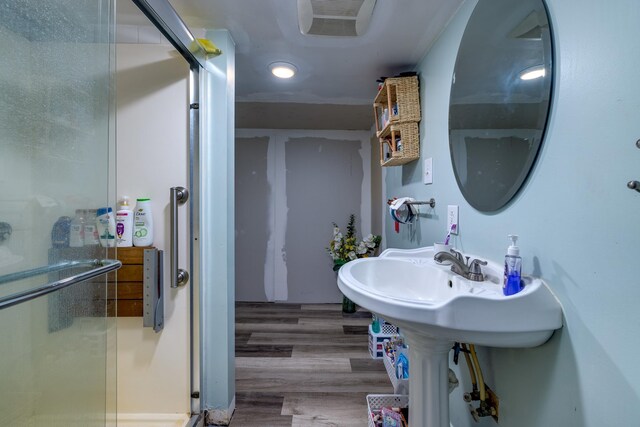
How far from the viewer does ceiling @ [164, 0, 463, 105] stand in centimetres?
118

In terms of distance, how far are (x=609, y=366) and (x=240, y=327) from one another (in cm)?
243

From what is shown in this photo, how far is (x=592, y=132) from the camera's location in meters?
0.60

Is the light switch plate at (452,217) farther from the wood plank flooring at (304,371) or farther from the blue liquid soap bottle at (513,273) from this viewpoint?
the wood plank flooring at (304,371)

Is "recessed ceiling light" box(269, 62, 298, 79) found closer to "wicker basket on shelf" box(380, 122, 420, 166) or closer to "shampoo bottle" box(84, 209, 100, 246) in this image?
"wicker basket on shelf" box(380, 122, 420, 166)

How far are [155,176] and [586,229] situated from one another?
1.63m

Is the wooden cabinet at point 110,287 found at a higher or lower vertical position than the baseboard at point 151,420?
higher

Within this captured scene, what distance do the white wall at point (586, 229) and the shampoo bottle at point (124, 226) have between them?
1.60 metres


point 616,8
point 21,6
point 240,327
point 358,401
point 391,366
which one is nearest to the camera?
point 616,8

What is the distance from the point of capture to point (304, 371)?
1.77 metres

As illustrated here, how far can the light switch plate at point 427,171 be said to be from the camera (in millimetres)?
1399

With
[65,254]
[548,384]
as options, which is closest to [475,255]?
[548,384]

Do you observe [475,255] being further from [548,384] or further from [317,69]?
[317,69]

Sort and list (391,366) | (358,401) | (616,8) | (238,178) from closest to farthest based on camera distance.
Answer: (616,8)
(358,401)
(391,366)
(238,178)

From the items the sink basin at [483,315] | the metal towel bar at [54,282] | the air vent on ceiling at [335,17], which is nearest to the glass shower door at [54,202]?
the metal towel bar at [54,282]
